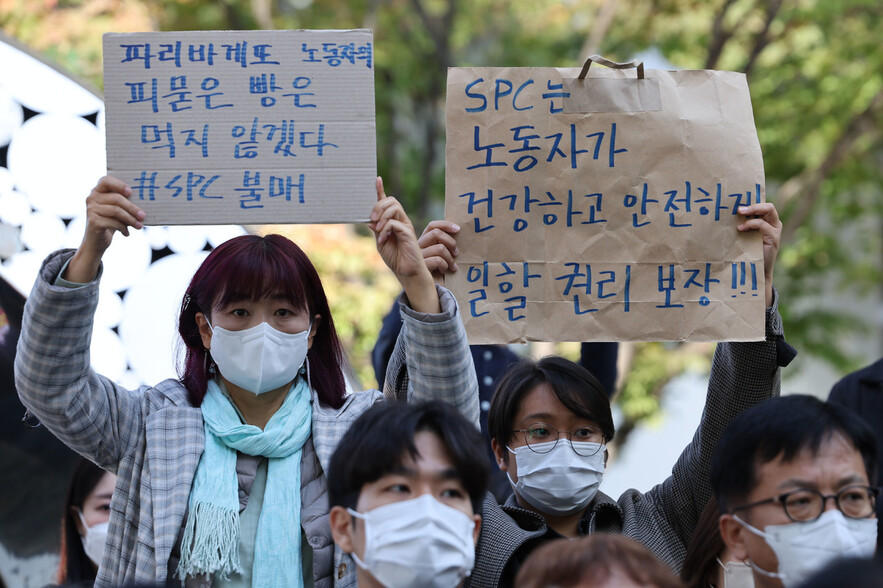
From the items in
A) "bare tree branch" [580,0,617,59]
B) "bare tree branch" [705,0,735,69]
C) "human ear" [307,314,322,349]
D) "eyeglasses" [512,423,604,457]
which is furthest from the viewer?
"bare tree branch" [580,0,617,59]

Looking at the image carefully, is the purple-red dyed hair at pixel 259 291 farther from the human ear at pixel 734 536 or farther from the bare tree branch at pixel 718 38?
the bare tree branch at pixel 718 38

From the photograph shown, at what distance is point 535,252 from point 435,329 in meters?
0.56

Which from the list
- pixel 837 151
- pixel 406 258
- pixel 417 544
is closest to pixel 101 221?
pixel 406 258

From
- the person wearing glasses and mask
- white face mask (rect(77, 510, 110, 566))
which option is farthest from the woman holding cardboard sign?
white face mask (rect(77, 510, 110, 566))

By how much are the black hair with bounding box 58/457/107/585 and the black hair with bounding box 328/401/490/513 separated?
1877 mm

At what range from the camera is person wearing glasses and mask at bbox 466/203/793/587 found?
10.5 ft

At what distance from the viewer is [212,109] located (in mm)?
3100

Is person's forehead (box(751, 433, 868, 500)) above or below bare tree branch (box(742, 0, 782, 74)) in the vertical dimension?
below

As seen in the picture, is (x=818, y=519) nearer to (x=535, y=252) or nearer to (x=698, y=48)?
(x=535, y=252)

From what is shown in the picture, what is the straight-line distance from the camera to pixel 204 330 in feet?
9.94

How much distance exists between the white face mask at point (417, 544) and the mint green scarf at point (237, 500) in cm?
33

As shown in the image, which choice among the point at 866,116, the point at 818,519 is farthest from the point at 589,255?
the point at 866,116

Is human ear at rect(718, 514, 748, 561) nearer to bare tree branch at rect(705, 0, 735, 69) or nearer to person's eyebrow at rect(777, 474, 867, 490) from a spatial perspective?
person's eyebrow at rect(777, 474, 867, 490)

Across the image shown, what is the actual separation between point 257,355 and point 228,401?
7.9 inches
